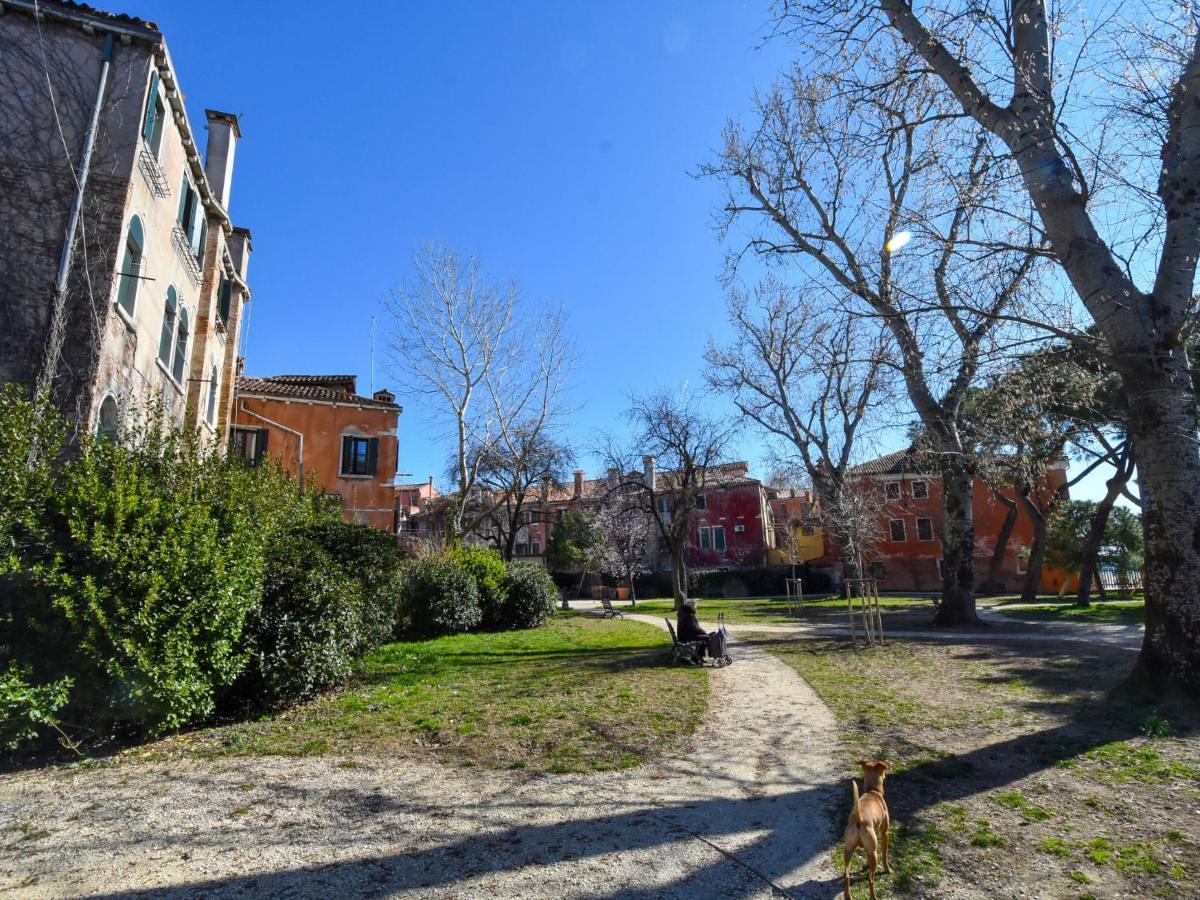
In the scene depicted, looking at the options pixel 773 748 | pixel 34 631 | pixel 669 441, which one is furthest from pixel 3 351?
pixel 669 441

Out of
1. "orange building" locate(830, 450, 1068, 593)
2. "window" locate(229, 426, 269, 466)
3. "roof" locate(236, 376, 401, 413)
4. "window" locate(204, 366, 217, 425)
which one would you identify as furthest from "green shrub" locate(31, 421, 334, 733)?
"orange building" locate(830, 450, 1068, 593)

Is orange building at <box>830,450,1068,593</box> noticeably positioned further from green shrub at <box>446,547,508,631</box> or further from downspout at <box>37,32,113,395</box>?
downspout at <box>37,32,113,395</box>

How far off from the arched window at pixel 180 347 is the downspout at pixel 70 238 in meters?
4.18

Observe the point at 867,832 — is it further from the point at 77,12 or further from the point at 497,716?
the point at 77,12

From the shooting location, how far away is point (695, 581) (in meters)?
43.2

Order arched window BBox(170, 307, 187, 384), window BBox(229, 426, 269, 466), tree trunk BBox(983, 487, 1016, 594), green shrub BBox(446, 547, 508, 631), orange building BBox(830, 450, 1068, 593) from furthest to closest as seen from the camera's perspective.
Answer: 1. orange building BBox(830, 450, 1068, 593)
2. tree trunk BBox(983, 487, 1016, 594)
3. window BBox(229, 426, 269, 466)
4. green shrub BBox(446, 547, 508, 631)
5. arched window BBox(170, 307, 187, 384)

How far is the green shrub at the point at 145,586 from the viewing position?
5.48 meters

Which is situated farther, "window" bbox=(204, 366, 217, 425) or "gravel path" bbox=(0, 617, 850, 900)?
"window" bbox=(204, 366, 217, 425)

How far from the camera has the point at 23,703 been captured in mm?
5160

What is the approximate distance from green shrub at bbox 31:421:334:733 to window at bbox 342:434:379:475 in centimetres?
2115

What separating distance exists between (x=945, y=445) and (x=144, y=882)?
51.7 ft

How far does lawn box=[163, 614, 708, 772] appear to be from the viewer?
19.3 feet

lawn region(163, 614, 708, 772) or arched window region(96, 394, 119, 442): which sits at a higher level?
arched window region(96, 394, 119, 442)

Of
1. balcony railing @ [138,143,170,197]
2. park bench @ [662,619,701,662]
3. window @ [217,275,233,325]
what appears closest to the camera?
park bench @ [662,619,701,662]
